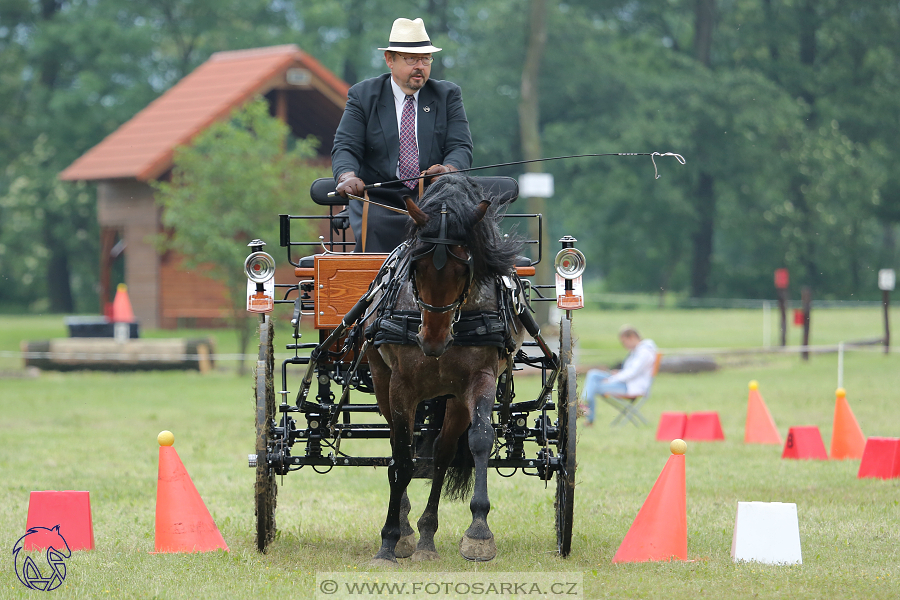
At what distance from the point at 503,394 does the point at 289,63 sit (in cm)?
2220

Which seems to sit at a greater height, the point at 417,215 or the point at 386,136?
the point at 386,136

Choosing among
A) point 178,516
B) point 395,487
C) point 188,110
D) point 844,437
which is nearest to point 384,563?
point 395,487

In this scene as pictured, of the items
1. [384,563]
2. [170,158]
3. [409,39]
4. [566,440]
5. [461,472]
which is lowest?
[384,563]

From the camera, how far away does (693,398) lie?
1652 cm

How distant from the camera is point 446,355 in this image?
5.51 meters

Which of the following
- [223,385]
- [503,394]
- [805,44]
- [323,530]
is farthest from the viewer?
[805,44]

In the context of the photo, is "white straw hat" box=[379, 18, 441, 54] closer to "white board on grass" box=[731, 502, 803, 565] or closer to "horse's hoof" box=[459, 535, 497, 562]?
"horse's hoof" box=[459, 535, 497, 562]

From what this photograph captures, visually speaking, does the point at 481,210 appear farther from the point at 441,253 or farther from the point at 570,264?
the point at 570,264

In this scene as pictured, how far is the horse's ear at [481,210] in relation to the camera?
5.13 meters

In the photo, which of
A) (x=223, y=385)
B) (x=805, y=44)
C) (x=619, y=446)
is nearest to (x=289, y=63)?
(x=223, y=385)

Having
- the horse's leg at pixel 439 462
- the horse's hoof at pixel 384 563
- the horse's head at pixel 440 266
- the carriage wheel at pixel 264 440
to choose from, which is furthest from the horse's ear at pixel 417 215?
the horse's hoof at pixel 384 563

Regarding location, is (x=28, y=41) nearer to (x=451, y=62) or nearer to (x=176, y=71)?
(x=176, y=71)

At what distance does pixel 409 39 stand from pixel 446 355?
6.81 ft

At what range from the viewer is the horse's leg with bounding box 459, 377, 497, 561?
5.51 meters
